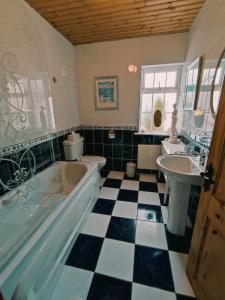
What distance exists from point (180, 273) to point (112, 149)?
209 cm

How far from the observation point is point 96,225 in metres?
1.73

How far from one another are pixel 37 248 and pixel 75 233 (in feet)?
1.97

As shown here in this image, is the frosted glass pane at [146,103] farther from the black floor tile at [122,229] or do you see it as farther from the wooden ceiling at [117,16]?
the black floor tile at [122,229]

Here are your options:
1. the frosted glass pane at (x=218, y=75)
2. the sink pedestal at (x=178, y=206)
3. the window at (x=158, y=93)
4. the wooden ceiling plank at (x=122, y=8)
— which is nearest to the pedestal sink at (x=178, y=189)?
the sink pedestal at (x=178, y=206)

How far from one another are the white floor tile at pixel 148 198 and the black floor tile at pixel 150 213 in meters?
0.09

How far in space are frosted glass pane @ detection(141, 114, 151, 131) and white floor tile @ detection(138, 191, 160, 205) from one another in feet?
4.05

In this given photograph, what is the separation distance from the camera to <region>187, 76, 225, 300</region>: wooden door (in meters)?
0.79

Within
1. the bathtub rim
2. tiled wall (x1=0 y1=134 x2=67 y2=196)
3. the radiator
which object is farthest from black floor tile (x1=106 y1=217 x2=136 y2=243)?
the radiator

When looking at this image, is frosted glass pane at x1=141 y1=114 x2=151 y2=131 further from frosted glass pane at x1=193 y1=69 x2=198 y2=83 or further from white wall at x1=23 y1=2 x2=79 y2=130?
white wall at x1=23 y1=2 x2=79 y2=130

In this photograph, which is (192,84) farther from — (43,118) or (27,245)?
(27,245)

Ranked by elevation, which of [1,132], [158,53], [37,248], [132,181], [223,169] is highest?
[158,53]

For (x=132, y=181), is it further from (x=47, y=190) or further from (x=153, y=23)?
(x=153, y=23)

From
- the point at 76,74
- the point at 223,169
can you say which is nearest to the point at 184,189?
the point at 223,169

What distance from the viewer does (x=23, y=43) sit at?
1.57 m
